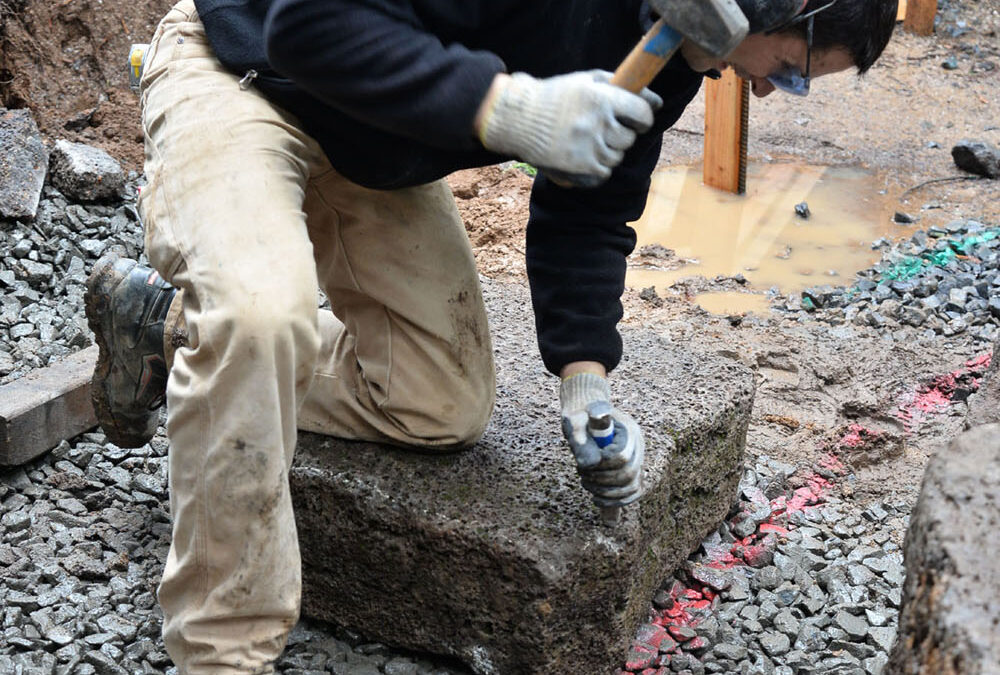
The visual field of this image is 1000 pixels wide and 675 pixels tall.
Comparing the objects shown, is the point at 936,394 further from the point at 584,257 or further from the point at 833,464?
the point at 584,257

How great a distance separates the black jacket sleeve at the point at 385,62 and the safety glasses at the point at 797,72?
57cm

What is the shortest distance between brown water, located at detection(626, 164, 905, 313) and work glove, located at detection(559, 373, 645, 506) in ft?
7.72

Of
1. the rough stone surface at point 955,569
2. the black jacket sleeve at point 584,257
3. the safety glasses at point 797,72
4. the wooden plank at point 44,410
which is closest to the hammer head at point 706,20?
the safety glasses at point 797,72

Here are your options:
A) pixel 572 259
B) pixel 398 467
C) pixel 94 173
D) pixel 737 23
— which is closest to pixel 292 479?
pixel 398 467

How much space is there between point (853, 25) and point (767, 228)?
355 cm

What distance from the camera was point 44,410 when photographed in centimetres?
317

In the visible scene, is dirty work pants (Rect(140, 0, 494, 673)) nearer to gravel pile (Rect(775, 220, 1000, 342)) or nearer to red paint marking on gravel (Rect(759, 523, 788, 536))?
red paint marking on gravel (Rect(759, 523, 788, 536))

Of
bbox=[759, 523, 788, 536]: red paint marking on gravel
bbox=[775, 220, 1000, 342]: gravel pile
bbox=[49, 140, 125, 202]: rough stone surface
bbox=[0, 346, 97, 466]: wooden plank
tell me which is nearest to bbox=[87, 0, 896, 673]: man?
bbox=[0, 346, 97, 466]: wooden plank

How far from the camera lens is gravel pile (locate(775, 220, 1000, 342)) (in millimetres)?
4434

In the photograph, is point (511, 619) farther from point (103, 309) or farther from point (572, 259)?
point (103, 309)

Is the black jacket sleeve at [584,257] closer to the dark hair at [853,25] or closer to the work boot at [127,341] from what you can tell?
the dark hair at [853,25]

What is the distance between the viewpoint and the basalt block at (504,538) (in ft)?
7.84

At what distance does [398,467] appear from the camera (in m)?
2.59

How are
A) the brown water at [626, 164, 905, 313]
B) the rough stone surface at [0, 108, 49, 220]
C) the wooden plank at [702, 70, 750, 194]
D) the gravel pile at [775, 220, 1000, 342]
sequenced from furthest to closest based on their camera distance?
the wooden plank at [702, 70, 750, 194], the brown water at [626, 164, 905, 313], the gravel pile at [775, 220, 1000, 342], the rough stone surface at [0, 108, 49, 220]
